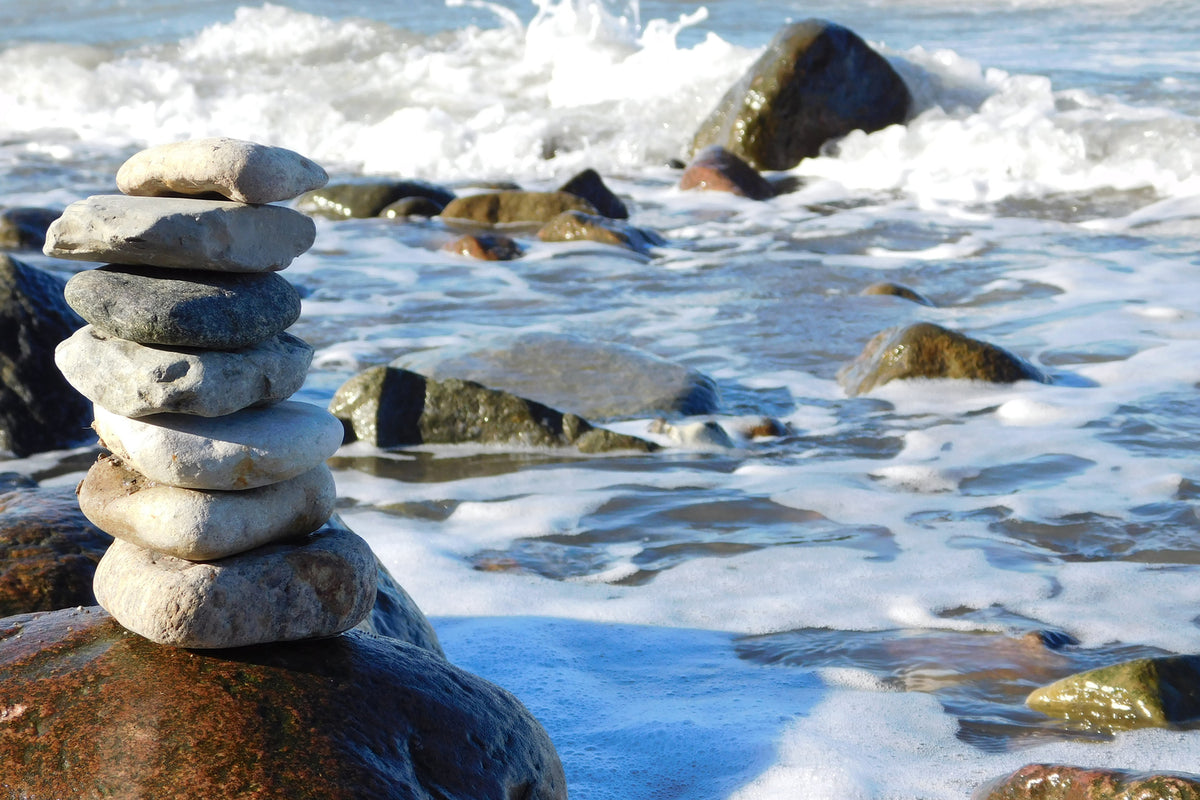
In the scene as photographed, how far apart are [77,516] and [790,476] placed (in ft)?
8.03

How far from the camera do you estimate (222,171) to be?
84.0 inches

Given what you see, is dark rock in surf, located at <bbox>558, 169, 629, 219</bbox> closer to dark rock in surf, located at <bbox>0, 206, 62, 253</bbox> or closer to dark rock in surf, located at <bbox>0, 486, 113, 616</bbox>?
dark rock in surf, located at <bbox>0, 206, 62, 253</bbox>

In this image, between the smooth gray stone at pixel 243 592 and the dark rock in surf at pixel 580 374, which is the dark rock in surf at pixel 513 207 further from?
the smooth gray stone at pixel 243 592

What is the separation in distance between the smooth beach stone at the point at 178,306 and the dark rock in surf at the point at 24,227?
21.9 feet

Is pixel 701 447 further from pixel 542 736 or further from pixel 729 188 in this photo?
pixel 729 188

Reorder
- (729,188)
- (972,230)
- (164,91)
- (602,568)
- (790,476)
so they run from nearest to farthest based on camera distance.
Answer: (602,568) → (790,476) → (972,230) → (729,188) → (164,91)

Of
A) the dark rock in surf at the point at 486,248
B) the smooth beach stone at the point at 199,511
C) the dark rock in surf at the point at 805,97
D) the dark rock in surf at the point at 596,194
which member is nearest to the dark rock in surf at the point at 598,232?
the dark rock in surf at the point at 486,248

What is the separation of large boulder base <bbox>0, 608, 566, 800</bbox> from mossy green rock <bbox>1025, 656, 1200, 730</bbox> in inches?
44.8

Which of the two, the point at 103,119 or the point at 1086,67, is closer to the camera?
the point at 1086,67

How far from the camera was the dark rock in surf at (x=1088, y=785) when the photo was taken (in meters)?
2.15

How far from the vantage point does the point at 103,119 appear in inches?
593

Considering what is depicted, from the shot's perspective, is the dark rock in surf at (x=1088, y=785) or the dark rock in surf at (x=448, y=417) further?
the dark rock in surf at (x=448, y=417)

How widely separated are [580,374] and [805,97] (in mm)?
6557

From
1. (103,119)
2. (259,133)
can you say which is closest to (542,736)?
(259,133)
